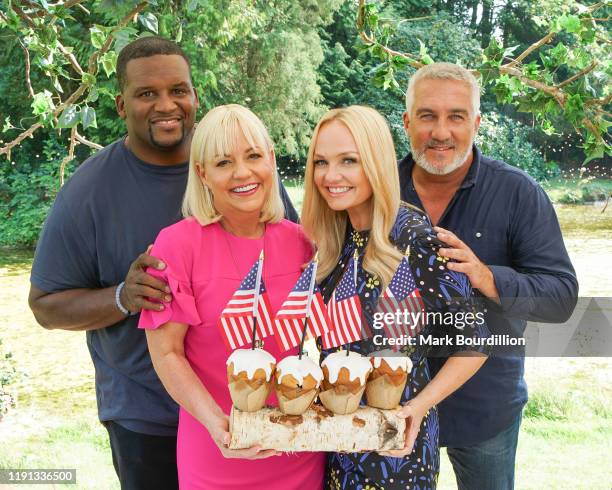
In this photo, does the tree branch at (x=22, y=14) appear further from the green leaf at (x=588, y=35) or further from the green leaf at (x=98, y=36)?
the green leaf at (x=588, y=35)

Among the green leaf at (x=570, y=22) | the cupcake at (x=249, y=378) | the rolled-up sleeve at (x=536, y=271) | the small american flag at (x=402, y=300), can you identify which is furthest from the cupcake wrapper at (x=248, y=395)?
the green leaf at (x=570, y=22)

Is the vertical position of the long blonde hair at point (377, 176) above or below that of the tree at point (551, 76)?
below

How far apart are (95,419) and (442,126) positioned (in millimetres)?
4526

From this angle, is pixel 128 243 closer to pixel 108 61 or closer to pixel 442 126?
pixel 108 61

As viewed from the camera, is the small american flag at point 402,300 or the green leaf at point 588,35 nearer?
the small american flag at point 402,300

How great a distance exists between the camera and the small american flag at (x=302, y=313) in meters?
1.47

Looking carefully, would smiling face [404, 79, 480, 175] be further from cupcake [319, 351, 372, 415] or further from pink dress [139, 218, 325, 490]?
cupcake [319, 351, 372, 415]

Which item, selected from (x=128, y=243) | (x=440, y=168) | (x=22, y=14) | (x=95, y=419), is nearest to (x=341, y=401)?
(x=128, y=243)

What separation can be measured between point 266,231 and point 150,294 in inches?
13.8

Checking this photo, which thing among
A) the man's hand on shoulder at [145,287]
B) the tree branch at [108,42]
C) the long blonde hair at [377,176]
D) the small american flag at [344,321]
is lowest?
the small american flag at [344,321]

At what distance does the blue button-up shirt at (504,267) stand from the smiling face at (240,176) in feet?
2.25

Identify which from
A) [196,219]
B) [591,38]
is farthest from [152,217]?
[591,38]

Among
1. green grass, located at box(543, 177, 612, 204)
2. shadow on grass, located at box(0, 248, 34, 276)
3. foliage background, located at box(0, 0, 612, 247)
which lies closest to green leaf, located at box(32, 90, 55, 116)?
foliage background, located at box(0, 0, 612, 247)

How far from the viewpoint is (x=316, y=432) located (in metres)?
1.42
